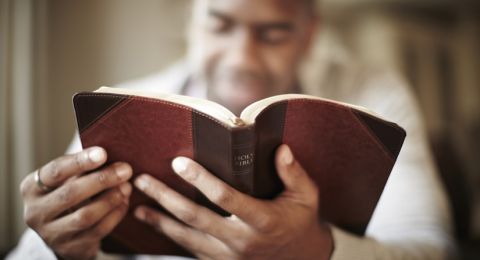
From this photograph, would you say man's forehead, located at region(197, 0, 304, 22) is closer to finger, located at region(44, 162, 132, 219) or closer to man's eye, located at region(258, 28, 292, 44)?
man's eye, located at region(258, 28, 292, 44)

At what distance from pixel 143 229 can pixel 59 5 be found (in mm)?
1076

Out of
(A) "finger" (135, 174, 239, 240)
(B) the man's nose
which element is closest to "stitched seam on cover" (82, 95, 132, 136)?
(A) "finger" (135, 174, 239, 240)

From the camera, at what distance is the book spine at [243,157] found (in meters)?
0.37

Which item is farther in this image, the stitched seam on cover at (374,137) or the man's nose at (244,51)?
the man's nose at (244,51)

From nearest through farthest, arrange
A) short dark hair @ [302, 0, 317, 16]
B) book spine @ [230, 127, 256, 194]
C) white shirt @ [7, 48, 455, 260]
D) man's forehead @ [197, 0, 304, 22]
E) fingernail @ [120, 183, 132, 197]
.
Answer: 1. book spine @ [230, 127, 256, 194]
2. fingernail @ [120, 183, 132, 197]
3. white shirt @ [7, 48, 455, 260]
4. man's forehead @ [197, 0, 304, 22]
5. short dark hair @ [302, 0, 317, 16]

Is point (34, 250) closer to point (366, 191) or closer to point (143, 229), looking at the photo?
point (143, 229)

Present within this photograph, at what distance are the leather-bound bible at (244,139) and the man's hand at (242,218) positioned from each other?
0.02m

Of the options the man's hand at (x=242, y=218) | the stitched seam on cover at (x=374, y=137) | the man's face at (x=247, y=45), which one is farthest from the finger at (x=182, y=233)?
the man's face at (x=247, y=45)

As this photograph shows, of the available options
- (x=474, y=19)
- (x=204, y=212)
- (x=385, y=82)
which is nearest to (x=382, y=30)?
(x=474, y=19)

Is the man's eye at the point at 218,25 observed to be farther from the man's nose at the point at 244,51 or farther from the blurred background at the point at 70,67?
the blurred background at the point at 70,67

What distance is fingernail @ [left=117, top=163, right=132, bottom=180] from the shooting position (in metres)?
0.44

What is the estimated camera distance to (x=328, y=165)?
51 centimetres

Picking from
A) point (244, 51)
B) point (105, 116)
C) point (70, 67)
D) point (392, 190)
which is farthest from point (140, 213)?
point (70, 67)

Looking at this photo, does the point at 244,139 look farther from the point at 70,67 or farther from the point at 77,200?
the point at 70,67
